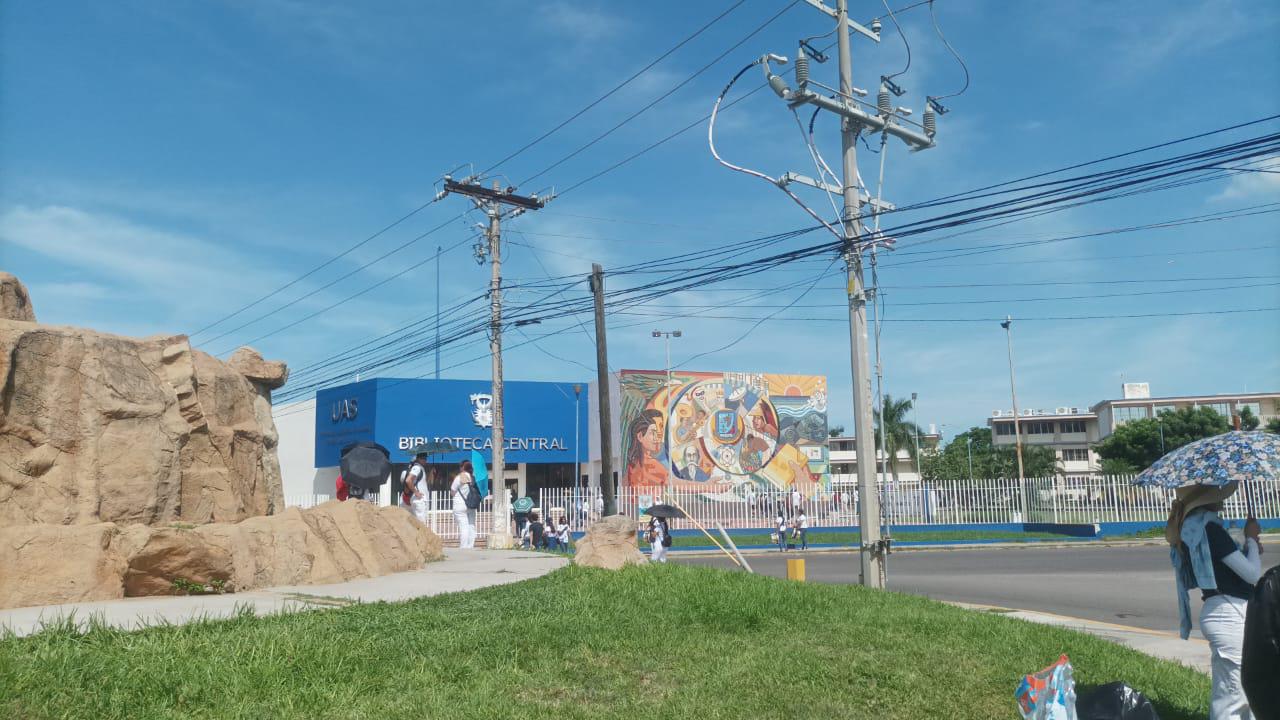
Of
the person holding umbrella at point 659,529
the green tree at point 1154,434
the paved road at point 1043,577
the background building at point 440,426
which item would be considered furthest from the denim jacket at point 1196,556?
the green tree at point 1154,434

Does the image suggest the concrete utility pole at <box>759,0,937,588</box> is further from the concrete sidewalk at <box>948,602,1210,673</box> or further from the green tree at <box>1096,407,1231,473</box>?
the green tree at <box>1096,407,1231,473</box>

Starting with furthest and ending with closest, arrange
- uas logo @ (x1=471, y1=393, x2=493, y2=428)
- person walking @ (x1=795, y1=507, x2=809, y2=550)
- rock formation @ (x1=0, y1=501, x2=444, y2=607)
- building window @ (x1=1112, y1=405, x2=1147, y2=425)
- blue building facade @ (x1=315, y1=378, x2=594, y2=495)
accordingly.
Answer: building window @ (x1=1112, y1=405, x2=1147, y2=425) → uas logo @ (x1=471, y1=393, x2=493, y2=428) → blue building facade @ (x1=315, y1=378, x2=594, y2=495) → person walking @ (x1=795, y1=507, x2=809, y2=550) → rock formation @ (x1=0, y1=501, x2=444, y2=607)

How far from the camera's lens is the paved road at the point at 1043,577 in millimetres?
13742

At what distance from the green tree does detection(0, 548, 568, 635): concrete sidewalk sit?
175ft

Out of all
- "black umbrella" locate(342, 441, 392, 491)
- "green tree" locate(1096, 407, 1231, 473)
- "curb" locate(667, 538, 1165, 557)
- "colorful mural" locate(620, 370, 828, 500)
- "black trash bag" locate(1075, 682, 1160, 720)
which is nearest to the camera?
"black trash bag" locate(1075, 682, 1160, 720)

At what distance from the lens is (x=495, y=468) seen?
26156mm

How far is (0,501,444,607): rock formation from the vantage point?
8516mm

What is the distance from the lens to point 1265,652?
318 centimetres

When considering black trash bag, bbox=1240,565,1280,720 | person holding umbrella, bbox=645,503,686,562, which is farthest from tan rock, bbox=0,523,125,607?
person holding umbrella, bbox=645,503,686,562

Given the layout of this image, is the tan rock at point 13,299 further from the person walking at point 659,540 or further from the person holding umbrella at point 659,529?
the person walking at point 659,540

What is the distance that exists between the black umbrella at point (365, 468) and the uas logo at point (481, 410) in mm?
23274

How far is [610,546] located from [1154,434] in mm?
55426

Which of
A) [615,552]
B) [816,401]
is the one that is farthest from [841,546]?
[816,401]

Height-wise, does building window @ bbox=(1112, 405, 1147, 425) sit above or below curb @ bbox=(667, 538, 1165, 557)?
above
